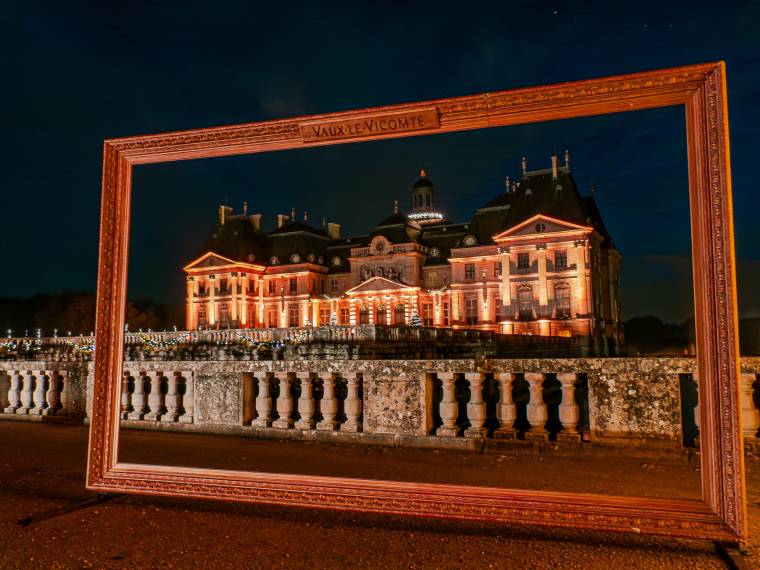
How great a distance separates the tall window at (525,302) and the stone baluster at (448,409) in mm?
42939

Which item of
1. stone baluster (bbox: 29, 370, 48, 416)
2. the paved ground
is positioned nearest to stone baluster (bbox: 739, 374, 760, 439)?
the paved ground

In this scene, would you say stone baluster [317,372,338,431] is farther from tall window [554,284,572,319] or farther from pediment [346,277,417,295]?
pediment [346,277,417,295]

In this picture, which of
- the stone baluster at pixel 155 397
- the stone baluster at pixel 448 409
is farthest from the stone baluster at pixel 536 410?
the stone baluster at pixel 155 397

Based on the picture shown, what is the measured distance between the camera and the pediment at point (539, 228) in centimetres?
4566

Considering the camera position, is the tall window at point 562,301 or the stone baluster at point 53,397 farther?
the tall window at point 562,301

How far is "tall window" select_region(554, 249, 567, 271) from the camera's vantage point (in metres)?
46.1

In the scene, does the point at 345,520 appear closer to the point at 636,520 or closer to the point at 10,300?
the point at 636,520

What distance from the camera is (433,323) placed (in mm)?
53781

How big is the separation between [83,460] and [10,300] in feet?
213

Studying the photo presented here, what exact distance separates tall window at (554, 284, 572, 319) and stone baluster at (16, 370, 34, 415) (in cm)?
4195

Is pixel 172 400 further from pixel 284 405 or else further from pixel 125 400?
pixel 284 405

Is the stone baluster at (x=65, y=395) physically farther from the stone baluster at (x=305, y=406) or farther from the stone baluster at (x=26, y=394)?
the stone baluster at (x=305, y=406)

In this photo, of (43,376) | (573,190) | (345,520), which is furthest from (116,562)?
(573,190)

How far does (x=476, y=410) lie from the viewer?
5.37 m
